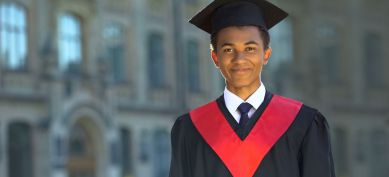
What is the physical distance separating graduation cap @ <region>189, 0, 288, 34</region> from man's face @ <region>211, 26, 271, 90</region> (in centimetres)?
3

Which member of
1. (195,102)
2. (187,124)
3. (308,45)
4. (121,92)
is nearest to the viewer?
(187,124)

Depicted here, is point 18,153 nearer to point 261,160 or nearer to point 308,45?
point 308,45

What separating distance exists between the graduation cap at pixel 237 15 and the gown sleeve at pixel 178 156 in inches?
17.4

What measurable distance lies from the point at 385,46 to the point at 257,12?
1420 inches

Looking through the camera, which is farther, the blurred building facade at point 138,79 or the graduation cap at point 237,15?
the blurred building facade at point 138,79

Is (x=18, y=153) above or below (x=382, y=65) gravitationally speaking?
below

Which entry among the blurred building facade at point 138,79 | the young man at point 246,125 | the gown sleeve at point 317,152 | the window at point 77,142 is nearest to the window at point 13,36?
the blurred building facade at point 138,79

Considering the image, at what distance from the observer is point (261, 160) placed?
2.85m

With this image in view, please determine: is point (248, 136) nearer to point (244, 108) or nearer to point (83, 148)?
point (244, 108)

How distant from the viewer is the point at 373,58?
3806 centimetres

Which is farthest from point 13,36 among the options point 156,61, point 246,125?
point 246,125

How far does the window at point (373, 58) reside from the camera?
37.8 metres

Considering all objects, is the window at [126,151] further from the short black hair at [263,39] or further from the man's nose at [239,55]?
the man's nose at [239,55]

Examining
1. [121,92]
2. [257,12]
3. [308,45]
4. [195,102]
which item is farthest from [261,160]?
[308,45]
